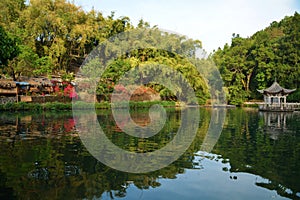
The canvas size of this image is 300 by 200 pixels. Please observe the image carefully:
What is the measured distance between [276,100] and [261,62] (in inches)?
484

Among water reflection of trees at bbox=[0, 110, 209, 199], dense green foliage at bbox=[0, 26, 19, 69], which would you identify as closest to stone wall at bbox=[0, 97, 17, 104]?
dense green foliage at bbox=[0, 26, 19, 69]

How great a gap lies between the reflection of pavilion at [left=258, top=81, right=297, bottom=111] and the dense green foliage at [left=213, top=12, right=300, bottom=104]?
7158mm

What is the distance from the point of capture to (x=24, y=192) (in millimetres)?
5297

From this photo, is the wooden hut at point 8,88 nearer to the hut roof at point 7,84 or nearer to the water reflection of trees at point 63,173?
the hut roof at point 7,84

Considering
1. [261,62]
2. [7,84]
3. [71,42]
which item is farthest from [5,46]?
[261,62]

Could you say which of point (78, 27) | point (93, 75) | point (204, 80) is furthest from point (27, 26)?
point (204, 80)

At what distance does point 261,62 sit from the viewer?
145 ft

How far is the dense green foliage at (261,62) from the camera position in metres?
41.0

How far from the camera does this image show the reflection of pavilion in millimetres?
30859

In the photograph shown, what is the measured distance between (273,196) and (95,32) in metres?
35.5

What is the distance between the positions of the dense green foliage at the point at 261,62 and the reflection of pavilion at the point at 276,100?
23.5ft

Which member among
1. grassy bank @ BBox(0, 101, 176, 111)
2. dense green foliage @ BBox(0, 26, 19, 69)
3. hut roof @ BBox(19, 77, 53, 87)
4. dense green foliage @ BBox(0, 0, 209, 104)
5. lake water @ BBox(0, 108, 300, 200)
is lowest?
lake water @ BBox(0, 108, 300, 200)

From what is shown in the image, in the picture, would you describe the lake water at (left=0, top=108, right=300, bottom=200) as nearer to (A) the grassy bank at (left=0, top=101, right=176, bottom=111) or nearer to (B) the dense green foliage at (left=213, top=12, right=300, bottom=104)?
(A) the grassy bank at (left=0, top=101, right=176, bottom=111)

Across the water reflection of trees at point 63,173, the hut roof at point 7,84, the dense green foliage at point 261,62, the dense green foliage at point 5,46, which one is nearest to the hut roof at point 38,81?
the hut roof at point 7,84
